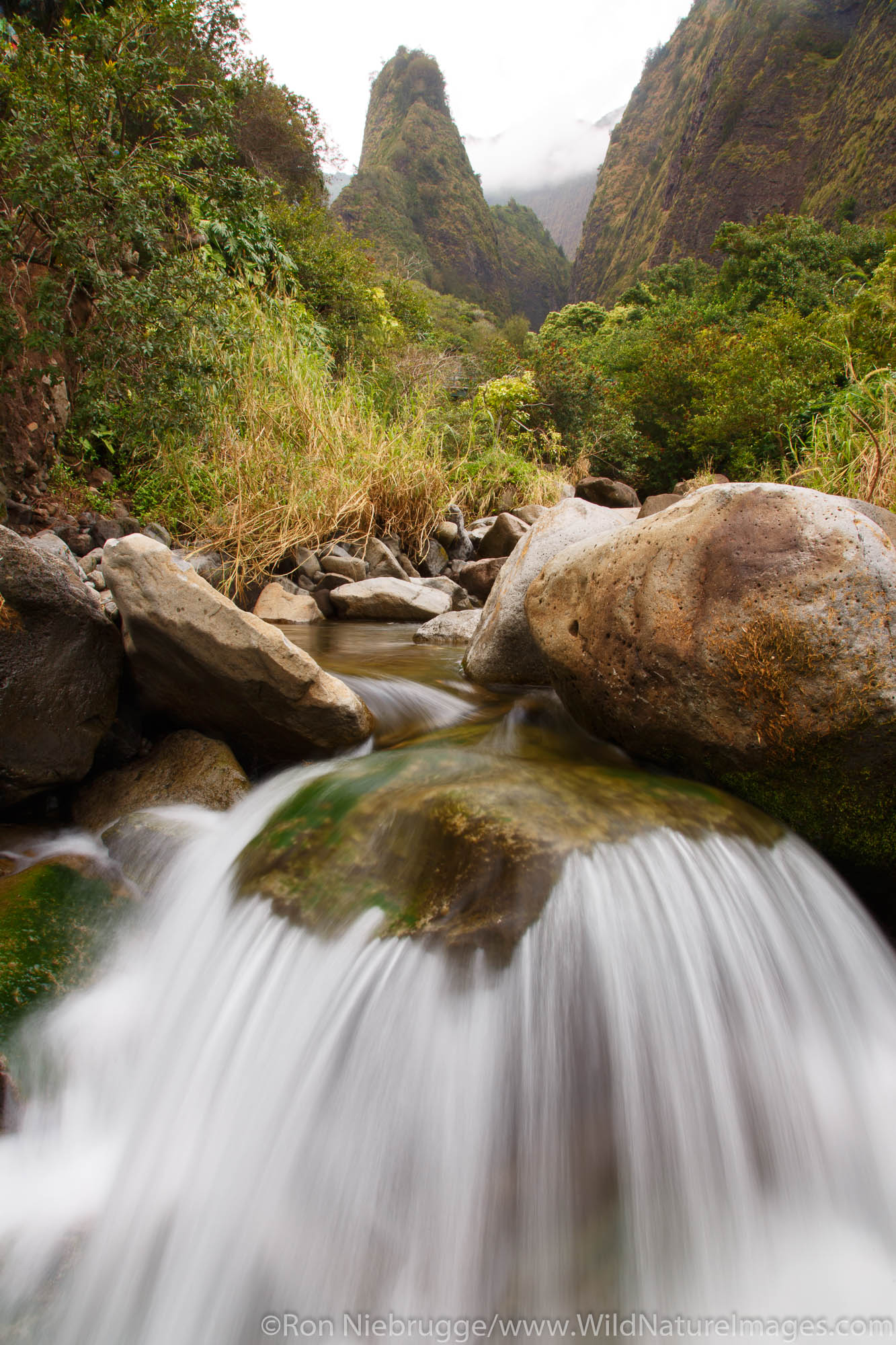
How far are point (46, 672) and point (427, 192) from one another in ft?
270

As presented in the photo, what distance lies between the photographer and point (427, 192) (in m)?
68.7

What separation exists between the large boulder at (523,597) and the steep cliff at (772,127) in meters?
34.2

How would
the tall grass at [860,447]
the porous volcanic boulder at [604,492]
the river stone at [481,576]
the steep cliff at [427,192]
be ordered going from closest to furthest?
the tall grass at [860,447]
the river stone at [481,576]
the porous volcanic boulder at [604,492]
the steep cliff at [427,192]

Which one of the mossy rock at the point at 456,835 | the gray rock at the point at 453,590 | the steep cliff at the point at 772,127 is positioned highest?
the steep cliff at the point at 772,127

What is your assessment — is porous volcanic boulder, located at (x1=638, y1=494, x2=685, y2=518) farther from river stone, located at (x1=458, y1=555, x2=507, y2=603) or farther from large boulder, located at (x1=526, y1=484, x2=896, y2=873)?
large boulder, located at (x1=526, y1=484, x2=896, y2=873)

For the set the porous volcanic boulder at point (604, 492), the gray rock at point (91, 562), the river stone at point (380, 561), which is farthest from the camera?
the porous volcanic boulder at point (604, 492)

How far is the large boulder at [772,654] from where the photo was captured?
2072 mm

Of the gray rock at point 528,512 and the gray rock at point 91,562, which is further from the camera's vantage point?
the gray rock at point 528,512

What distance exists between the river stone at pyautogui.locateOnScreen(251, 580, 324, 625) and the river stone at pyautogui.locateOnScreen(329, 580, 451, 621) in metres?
0.29

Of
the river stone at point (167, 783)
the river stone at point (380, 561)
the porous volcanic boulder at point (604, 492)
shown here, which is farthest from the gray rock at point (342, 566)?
the porous volcanic boulder at point (604, 492)

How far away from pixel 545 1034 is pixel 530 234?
113511 mm

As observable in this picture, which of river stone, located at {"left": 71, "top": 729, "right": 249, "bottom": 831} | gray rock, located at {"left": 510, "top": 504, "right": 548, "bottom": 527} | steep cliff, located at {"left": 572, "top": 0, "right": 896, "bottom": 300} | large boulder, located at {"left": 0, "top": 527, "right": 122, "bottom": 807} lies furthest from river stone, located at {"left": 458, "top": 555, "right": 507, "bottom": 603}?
steep cliff, located at {"left": 572, "top": 0, "right": 896, "bottom": 300}

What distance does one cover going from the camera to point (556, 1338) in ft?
4.19

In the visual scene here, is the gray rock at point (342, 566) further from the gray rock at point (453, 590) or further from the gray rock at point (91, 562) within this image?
the gray rock at point (91, 562)
